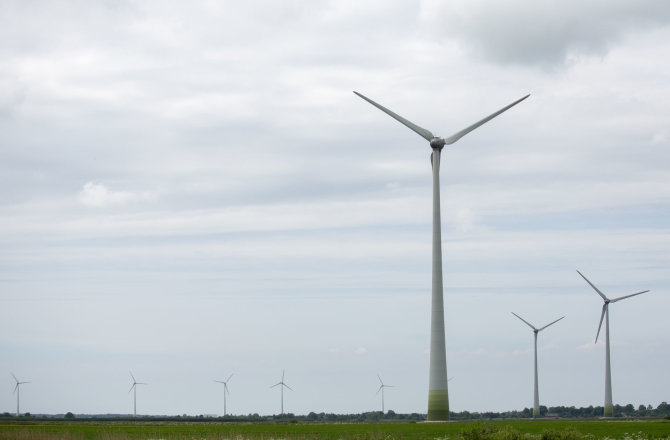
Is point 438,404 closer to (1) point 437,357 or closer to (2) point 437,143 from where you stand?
(1) point 437,357

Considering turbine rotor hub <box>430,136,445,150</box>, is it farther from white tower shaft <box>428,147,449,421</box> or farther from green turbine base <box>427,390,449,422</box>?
green turbine base <box>427,390,449,422</box>

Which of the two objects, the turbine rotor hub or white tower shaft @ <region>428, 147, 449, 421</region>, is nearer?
white tower shaft @ <region>428, 147, 449, 421</region>

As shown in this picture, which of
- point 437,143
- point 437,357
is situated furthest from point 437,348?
point 437,143

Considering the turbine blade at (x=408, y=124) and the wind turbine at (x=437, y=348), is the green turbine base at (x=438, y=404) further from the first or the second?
the turbine blade at (x=408, y=124)

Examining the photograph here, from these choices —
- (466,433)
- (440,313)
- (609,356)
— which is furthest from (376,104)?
(609,356)

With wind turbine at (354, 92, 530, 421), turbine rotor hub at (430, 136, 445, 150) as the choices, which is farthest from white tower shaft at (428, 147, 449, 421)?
turbine rotor hub at (430, 136, 445, 150)

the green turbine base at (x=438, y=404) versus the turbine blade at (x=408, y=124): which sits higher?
the turbine blade at (x=408, y=124)

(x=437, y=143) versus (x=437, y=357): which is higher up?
(x=437, y=143)

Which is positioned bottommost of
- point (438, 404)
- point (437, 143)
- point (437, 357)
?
point (438, 404)

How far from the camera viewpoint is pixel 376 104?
315 feet

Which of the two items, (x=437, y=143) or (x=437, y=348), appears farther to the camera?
(x=437, y=143)

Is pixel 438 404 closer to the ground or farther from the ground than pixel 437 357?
closer to the ground

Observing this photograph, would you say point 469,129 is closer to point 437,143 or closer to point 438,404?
point 437,143

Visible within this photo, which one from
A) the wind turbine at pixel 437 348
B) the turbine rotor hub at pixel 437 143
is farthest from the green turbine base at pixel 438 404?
the turbine rotor hub at pixel 437 143
